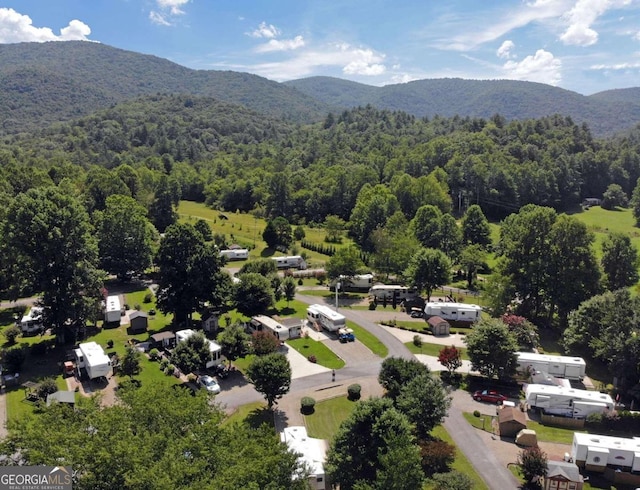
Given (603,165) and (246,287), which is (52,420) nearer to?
(246,287)

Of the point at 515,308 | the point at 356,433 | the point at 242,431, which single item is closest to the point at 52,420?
the point at 242,431

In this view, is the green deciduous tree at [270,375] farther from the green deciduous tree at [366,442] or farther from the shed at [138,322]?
the shed at [138,322]

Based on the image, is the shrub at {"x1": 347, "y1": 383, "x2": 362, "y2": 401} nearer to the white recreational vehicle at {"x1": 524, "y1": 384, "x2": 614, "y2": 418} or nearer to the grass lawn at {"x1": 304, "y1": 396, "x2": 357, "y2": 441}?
the grass lawn at {"x1": 304, "y1": 396, "x2": 357, "y2": 441}

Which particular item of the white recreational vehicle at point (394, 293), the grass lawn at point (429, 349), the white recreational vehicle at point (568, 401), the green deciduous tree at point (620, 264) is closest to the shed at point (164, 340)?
the grass lawn at point (429, 349)

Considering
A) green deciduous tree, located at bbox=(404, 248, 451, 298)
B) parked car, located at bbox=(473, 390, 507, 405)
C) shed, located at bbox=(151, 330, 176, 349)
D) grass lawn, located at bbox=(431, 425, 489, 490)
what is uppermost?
green deciduous tree, located at bbox=(404, 248, 451, 298)

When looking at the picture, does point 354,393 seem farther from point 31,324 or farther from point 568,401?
point 31,324

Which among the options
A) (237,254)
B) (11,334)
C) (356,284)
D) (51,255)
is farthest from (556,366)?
(237,254)

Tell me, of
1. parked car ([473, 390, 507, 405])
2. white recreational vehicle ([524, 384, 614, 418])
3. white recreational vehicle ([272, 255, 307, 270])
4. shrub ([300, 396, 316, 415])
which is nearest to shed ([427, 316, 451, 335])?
parked car ([473, 390, 507, 405])
